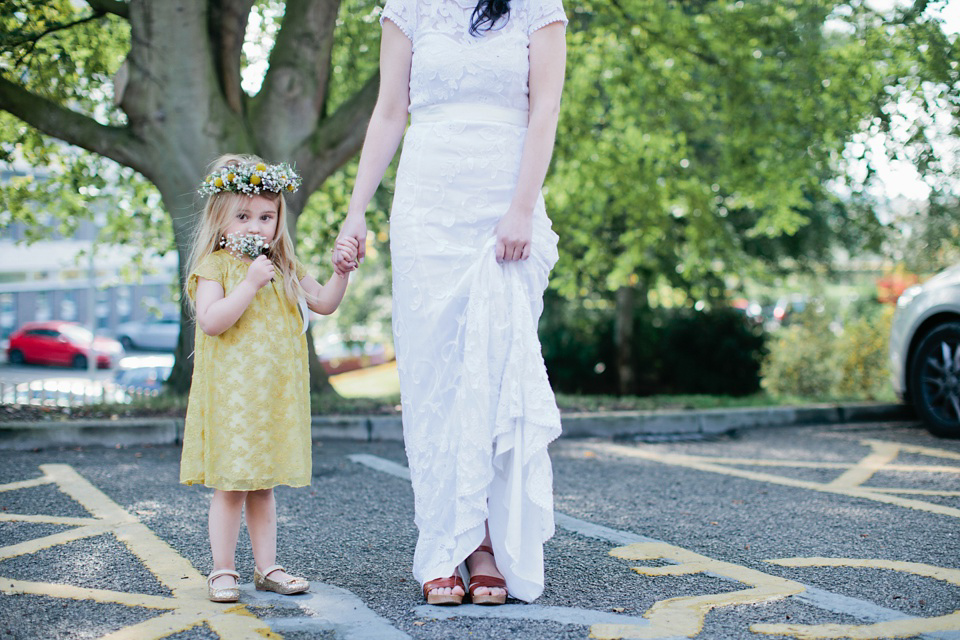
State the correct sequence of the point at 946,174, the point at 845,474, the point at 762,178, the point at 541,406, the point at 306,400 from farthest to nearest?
the point at 762,178
the point at 946,174
the point at 845,474
the point at 306,400
the point at 541,406

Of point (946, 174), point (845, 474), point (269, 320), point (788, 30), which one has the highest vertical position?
point (788, 30)

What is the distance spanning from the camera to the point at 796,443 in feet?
23.2

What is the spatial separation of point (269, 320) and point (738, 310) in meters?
14.3

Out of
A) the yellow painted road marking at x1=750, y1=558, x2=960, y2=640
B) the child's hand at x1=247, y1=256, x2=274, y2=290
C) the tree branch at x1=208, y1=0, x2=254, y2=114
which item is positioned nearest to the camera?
the yellow painted road marking at x1=750, y1=558, x2=960, y2=640

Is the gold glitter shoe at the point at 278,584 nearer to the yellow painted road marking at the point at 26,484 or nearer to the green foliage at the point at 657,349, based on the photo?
the yellow painted road marking at the point at 26,484

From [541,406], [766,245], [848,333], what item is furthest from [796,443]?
[766,245]

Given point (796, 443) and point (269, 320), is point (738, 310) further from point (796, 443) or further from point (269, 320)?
point (269, 320)

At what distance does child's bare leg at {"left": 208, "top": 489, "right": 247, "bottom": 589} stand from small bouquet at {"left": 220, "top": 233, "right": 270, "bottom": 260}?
87cm

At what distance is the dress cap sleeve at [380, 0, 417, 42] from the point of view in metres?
3.24

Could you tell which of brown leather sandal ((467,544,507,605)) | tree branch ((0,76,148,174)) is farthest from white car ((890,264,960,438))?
tree branch ((0,76,148,174))

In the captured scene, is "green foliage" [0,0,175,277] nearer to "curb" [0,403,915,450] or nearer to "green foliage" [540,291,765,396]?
"curb" [0,403,915,450]

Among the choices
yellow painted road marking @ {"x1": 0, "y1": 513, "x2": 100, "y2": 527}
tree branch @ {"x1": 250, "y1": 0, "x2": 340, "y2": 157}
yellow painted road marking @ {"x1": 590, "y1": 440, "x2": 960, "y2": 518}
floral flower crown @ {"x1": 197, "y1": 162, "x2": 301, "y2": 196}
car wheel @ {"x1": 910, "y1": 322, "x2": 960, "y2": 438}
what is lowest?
yellow painted road marking @ {"x1": 590, "y1": 440, "x2": 960, "y2": 518}

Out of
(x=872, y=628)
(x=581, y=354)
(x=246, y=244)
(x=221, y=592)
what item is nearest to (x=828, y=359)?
(x=581, y=354)

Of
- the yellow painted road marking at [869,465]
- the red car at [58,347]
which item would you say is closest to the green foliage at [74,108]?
the yellow painted road marking at [869,465]
